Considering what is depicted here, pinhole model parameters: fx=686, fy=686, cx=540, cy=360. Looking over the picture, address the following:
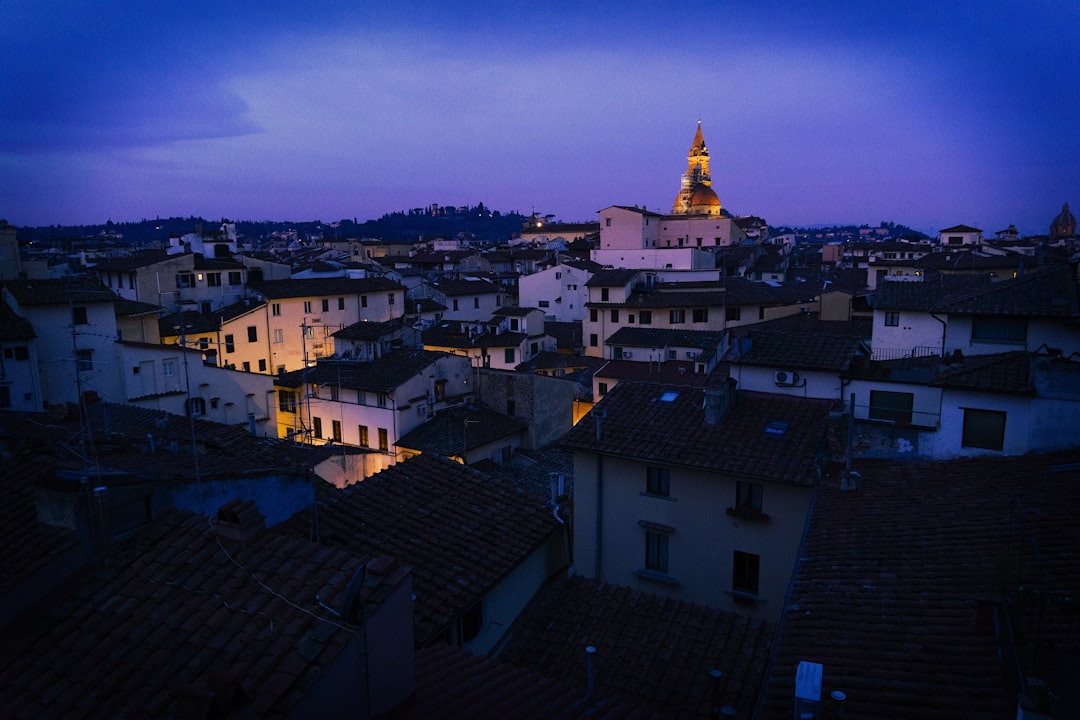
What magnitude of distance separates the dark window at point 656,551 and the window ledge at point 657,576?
4.0 inches

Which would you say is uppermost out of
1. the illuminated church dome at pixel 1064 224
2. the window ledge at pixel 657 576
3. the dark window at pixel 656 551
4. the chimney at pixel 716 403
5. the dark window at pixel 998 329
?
the illuminated church dome at pixel 1064 224

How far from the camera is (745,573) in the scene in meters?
13.0

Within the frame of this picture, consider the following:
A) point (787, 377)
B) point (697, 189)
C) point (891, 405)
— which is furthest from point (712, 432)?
point (697, 189)

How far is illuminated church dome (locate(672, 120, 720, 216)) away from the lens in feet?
338

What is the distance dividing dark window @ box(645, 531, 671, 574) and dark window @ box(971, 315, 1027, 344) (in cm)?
955

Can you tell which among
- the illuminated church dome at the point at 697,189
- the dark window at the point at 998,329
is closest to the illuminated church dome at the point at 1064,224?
the illuminated church dome at the point at 697,189

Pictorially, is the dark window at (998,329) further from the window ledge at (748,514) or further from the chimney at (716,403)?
the window ledge at (748,514)

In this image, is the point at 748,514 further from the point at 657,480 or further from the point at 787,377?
the point at 787,377

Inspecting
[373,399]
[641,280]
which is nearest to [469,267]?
[641,280]

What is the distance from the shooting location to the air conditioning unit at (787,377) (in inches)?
632

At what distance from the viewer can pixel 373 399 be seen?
90.2ft

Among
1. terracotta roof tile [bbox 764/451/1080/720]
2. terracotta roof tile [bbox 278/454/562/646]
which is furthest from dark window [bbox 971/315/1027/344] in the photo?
terracotta roof tile [bbox 278/454/562/646]

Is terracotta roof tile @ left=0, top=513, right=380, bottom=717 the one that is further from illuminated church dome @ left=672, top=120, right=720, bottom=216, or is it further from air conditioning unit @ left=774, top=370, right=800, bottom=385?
illuminated church dome @ left=672, top=120, right=720, bottom=216

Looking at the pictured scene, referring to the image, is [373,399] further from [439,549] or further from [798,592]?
[798,592]
